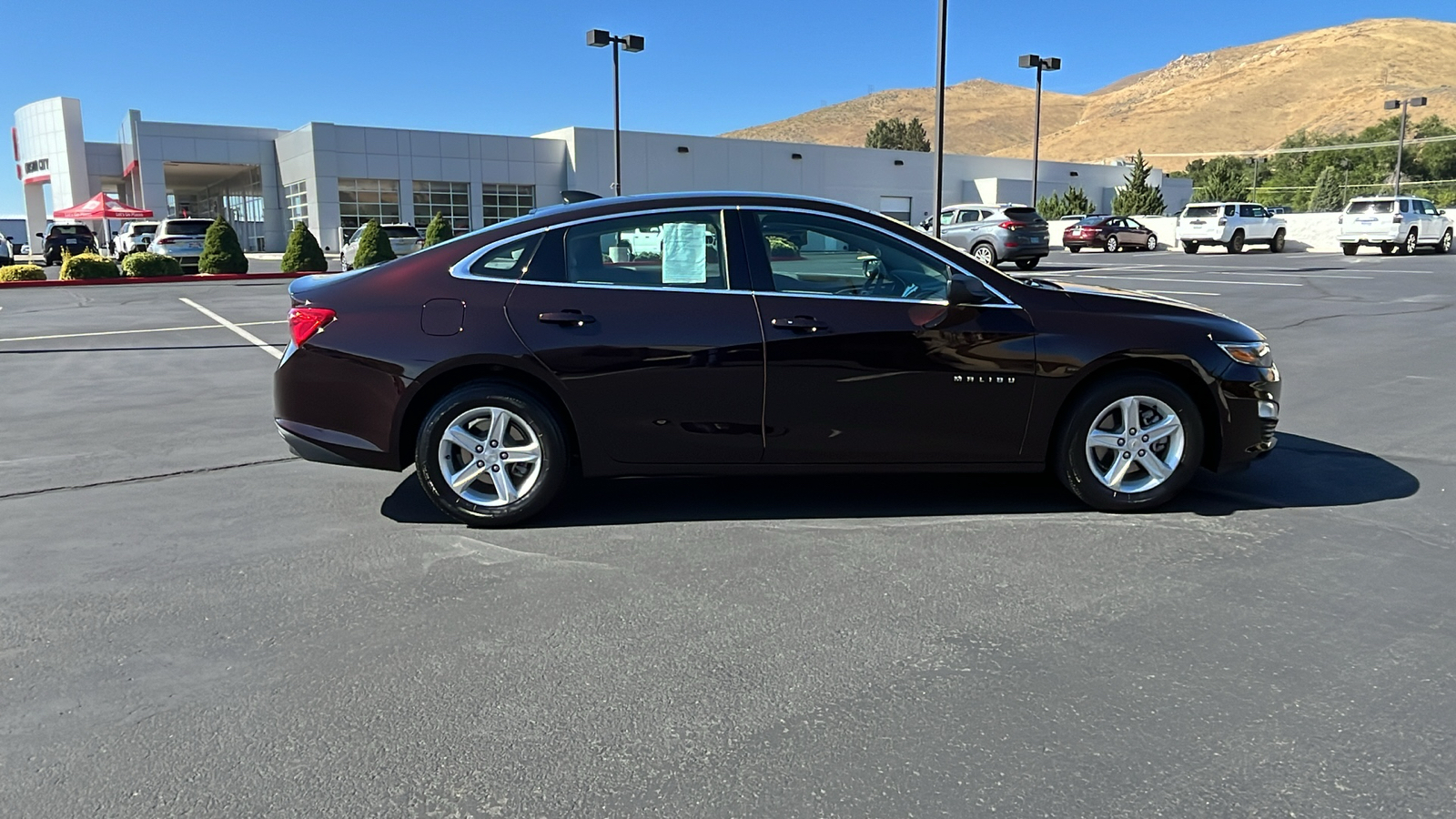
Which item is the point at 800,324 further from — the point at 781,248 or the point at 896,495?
the point at 896,495

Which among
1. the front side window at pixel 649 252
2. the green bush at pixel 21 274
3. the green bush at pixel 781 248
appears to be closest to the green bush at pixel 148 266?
the green bush at pixel 21 274

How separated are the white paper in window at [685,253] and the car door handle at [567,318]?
0.43 metres

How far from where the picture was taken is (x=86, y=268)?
26703 millimetres

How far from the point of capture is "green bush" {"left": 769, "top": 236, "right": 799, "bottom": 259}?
5.11 m

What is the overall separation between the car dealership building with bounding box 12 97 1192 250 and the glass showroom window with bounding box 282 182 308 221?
0.10 meters

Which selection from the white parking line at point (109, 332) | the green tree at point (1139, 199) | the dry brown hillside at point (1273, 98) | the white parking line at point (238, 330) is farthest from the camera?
the dry brown hillside at point (1273, 98)

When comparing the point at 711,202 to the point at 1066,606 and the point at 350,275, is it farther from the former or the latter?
the point at 1066,606

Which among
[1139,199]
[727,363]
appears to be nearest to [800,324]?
[727,363]

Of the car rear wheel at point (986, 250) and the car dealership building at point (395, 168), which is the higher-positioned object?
the car dealership building at point (395, 168)

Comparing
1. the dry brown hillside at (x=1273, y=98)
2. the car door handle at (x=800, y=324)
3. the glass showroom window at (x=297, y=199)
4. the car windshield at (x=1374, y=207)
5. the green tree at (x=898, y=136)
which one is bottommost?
the car door handle at (x=800, y=324)

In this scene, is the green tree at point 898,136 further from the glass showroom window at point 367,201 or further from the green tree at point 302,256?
the green tree at point 302,256

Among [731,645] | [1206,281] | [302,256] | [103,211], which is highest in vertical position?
[103,211]

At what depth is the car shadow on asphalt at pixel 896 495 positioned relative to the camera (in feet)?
17.5

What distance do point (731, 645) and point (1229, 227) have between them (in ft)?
125
